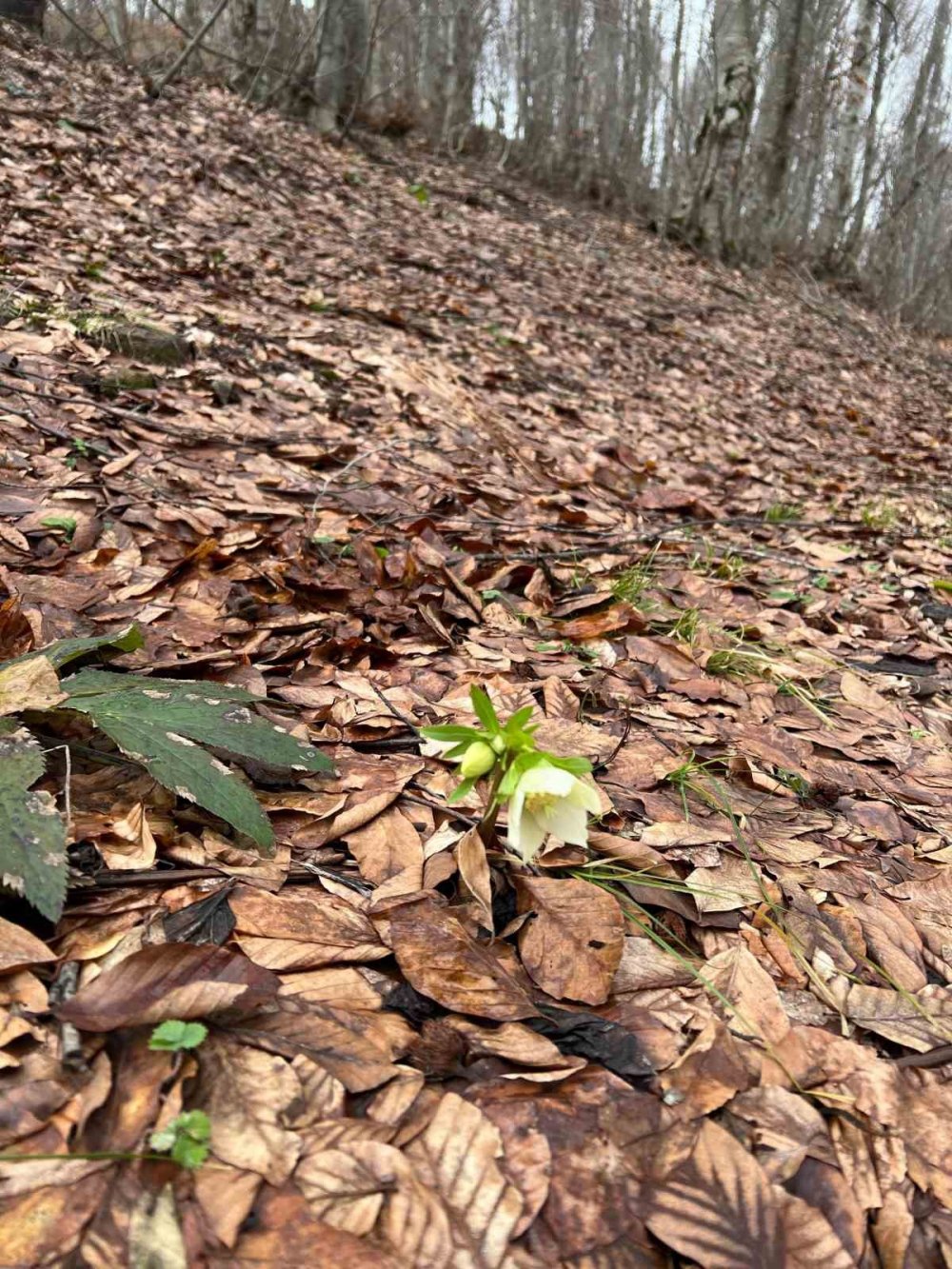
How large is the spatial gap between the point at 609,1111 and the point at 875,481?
5.40 m

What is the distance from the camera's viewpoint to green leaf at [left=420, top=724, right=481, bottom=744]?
1125mm

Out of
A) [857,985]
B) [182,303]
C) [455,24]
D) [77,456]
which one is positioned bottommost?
[857,985]

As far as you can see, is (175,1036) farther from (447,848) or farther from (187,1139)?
(447,848)

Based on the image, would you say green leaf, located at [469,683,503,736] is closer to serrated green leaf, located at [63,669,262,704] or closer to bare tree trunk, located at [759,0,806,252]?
serrated green leaf, located at [63,669,262,704]

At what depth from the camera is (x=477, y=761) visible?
3.66ft

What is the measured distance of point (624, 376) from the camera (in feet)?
19.9

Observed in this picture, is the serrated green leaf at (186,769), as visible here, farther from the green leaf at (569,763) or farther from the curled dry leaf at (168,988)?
the green leaf at (569,763)

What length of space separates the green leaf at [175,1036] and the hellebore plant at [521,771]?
44cm

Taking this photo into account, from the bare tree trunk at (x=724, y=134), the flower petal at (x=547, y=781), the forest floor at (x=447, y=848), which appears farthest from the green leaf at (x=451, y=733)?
the bare tree trunk at (x=724, y=134)

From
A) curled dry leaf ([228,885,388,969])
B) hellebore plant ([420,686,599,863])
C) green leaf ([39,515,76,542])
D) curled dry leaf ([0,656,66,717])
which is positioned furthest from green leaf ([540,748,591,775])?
green leaf ([39,515,76,542])

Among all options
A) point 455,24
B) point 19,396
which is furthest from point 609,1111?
point 455,24

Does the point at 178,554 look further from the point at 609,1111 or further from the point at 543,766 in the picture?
the point at 609,1111

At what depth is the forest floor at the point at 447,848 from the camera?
828mm

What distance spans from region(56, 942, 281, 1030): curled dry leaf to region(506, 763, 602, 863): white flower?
0.37 metres
